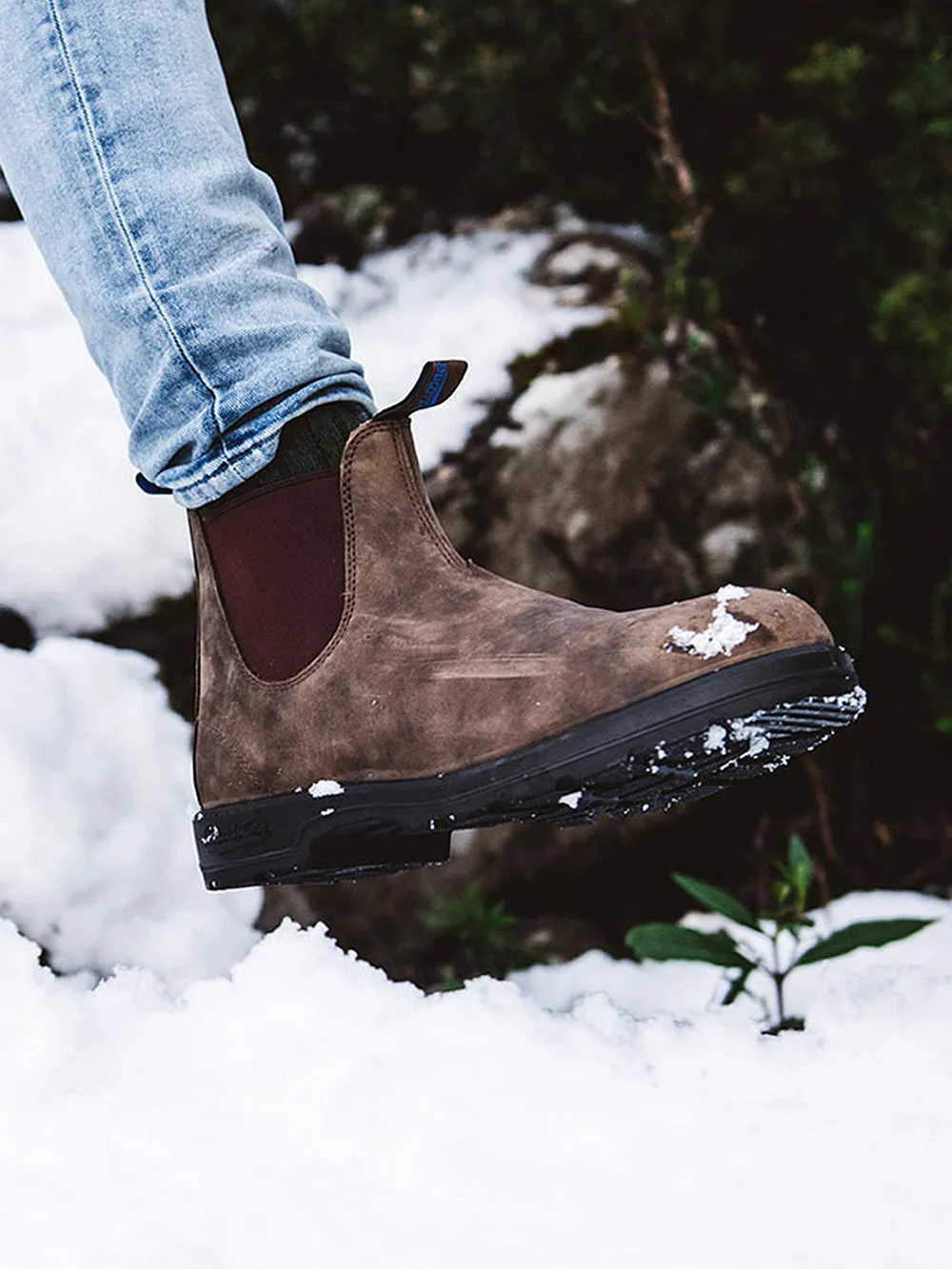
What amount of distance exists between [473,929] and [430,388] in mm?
727

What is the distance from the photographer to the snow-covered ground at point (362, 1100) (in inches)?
30.7

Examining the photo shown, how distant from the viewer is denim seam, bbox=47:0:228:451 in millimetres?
918

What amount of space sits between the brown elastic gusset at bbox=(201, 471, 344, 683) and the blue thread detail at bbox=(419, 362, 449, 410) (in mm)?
95

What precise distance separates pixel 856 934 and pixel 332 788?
0.57m

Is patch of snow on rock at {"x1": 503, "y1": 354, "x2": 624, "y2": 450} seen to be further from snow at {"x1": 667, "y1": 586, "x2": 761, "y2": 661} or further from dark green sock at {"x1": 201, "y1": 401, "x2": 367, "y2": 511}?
snow at {"x1": 667, "y1": 586, "x2": 761, "y2": 661}

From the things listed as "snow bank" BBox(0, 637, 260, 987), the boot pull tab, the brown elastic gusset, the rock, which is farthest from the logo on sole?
the rock

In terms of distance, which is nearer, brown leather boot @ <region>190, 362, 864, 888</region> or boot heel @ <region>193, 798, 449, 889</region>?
brown leather boot @ <region>190, 362, 864, 888</region>

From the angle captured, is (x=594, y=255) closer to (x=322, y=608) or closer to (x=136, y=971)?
(x=322, y=608)

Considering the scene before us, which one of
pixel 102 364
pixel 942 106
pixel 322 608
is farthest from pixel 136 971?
pixel 942 106

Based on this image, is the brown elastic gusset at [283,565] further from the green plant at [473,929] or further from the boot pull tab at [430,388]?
the green plant at [473,929]

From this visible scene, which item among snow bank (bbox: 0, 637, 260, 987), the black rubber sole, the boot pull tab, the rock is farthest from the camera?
the rock

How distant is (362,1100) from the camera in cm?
90

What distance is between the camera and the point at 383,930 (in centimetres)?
154

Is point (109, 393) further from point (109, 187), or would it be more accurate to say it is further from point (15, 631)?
point (109, 187)
